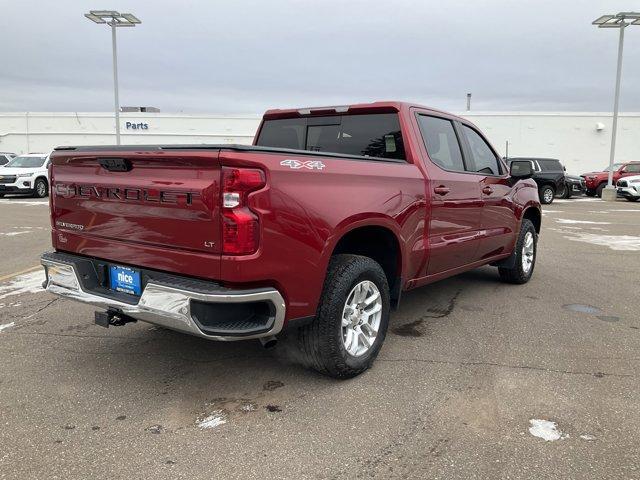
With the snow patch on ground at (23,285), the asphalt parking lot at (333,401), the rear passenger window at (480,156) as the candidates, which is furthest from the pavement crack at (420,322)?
the snow patch on ground at (23,285)

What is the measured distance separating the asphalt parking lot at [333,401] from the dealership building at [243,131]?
31.6m

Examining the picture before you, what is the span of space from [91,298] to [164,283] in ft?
2.43

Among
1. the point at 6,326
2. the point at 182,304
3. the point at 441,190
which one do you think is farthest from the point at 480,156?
the point at 6,326

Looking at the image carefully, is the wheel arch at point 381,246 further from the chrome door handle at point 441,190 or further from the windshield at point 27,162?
the windshield at point 27,162

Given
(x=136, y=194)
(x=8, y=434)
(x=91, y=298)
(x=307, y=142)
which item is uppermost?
(x=307, y=142)

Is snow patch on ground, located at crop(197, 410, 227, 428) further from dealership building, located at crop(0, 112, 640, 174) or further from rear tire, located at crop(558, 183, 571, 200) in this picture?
dealership building, located at crop(0, 112, 640, 174)

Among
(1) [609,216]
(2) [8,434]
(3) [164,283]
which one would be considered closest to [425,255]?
(3) [164,283]

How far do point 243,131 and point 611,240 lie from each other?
31271 mm

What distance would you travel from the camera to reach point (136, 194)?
3.18 metres

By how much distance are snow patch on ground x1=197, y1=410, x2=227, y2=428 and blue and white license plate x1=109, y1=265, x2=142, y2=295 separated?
86 cm

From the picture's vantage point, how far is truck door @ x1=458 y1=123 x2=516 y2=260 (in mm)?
5332

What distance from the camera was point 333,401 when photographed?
11.2ft

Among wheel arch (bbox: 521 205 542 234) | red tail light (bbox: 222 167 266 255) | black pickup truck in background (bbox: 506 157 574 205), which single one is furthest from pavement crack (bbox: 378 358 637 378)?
black pickup truck in background (bbox: 506 157 574 205)

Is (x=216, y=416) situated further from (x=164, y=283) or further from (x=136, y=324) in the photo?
(x=136, y=324)
